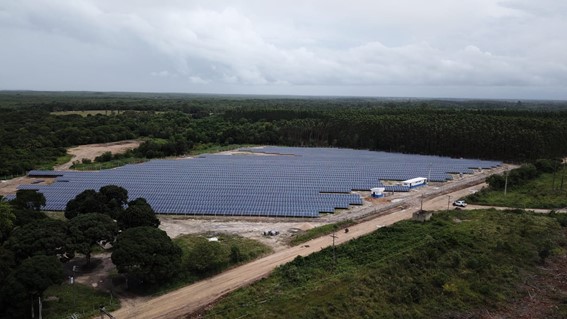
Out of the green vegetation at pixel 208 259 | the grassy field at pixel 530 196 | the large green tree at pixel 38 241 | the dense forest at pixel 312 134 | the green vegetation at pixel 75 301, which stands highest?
the dense forest at pixel 312 134

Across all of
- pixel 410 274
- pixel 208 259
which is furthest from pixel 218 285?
pixel 410 274

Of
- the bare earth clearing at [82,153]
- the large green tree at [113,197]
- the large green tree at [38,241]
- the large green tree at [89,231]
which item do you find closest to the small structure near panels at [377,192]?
the large green tree at [113,197]

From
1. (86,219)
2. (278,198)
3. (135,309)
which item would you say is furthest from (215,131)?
(135,309)

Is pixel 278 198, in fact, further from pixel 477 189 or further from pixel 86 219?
pixel 477 189

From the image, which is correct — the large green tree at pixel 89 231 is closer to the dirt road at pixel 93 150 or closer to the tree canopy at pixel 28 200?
the tree canopy at pixel 28 200

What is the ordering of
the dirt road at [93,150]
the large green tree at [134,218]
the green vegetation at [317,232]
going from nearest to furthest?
1. the large green tree at [134,218]
2. the green vegetation at [317,232]
3. the dirt road at [93,150]

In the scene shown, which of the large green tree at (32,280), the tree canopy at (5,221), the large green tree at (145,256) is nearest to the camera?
the large green tree at (32,280)

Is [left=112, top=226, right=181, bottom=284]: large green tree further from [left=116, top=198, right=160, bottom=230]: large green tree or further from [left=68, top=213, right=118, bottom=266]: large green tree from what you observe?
[left=116, top=198, right=160, bottom=230]: large green tree
